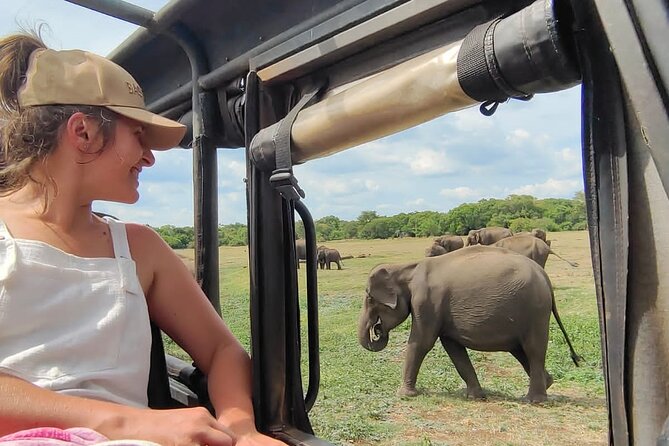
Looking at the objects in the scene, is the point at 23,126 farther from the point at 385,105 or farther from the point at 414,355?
the point at 414,355

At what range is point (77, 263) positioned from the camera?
3.26ft

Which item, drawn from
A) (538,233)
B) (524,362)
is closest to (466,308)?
(524,362)

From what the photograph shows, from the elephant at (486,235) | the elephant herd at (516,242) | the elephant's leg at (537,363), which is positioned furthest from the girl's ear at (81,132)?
the elephant at (486,235)

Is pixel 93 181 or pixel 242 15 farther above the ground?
pixel 242 15

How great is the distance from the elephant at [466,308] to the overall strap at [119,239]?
4.15 metres

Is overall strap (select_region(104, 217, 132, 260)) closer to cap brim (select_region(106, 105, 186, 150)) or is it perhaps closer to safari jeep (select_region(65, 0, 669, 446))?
cap brim (select_region(106, 105, 186, 150))

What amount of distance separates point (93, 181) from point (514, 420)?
13.0ft

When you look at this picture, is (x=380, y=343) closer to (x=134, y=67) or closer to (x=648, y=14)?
(x=134, y=67)

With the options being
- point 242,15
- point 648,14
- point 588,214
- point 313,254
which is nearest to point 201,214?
point 313,254

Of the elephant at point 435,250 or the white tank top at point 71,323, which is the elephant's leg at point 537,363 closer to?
the elephant at point 435,250

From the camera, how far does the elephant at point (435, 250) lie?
7459 mm

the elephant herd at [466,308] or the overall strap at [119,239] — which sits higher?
the overall strap at [119,239]

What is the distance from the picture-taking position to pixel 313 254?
1.32 m

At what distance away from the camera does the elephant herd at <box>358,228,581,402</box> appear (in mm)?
4883
